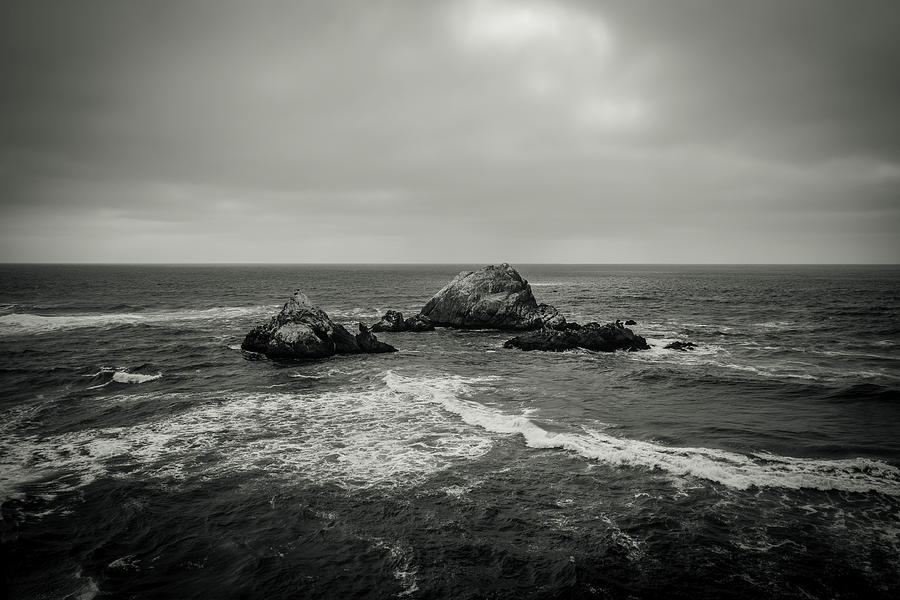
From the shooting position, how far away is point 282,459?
16.6 meters

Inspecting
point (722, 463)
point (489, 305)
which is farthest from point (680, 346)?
point (722, 463)

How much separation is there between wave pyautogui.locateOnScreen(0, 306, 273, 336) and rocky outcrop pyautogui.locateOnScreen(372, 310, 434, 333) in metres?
19.7

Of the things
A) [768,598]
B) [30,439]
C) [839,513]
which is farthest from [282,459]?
[839,513]

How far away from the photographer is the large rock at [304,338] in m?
34.9

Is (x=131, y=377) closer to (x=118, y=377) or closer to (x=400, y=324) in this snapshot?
(x=118, y=377)

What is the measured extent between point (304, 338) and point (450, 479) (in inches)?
903

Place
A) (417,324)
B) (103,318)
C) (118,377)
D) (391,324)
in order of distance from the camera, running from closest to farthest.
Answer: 1. (118,377)
2. (391,324)
3. (417,324)
4. (103,318)

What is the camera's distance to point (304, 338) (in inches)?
1383

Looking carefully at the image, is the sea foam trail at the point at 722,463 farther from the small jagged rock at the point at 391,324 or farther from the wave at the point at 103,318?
the wave at the point at 103,318

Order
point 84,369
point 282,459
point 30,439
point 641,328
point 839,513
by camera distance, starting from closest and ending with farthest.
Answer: point 839,513 < point 282,459 < point 30,439 < point 84,369 < point 641,328

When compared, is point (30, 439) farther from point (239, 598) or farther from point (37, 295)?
point (37, 295)

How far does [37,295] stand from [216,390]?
81502 millimetres

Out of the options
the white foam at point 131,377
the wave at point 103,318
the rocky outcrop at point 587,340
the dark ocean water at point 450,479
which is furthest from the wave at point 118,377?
the rocky outcrop at point 587,340

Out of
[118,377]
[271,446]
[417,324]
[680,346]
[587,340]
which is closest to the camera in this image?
[271,446]
